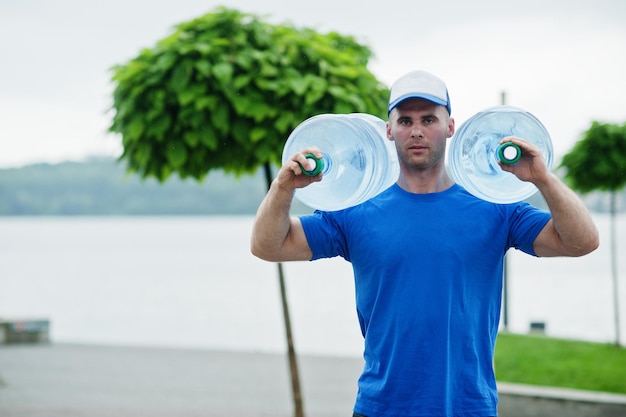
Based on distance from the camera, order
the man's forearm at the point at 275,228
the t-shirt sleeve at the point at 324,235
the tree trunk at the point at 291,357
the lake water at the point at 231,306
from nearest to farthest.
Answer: the man's forearm at the point at 275,228
the t-shirt sleeve at the point at 324,235
the tree trunk at the point at 291,357
the lake water at the point at 231,306

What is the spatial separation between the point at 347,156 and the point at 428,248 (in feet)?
1.61

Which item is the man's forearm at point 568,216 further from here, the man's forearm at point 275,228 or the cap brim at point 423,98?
the man's forearm at point 275,228

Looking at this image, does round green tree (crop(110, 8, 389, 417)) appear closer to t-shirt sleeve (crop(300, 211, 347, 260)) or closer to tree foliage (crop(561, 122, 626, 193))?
t-shirt sleeve (crop(300, 211, 347, 260))

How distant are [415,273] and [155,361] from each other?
992 centimetres

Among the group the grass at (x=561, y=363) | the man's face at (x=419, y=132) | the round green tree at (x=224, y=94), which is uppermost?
the round green tree at (x=224, y=94)

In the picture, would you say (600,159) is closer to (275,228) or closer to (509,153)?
(509,153)

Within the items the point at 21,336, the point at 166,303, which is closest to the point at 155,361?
the point at 21,336

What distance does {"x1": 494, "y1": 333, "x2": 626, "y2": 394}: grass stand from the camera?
884 cm

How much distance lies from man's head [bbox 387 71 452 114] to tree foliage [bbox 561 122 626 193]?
954 cm

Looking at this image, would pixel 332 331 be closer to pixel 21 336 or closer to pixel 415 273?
pixel 21 336

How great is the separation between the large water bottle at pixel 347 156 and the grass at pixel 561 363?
633 centimetres

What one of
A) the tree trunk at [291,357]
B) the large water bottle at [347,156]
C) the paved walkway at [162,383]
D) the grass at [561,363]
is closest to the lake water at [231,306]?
the paved walkway at [162,383]

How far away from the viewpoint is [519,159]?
2.59m

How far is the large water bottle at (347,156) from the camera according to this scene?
2938 millimetres
